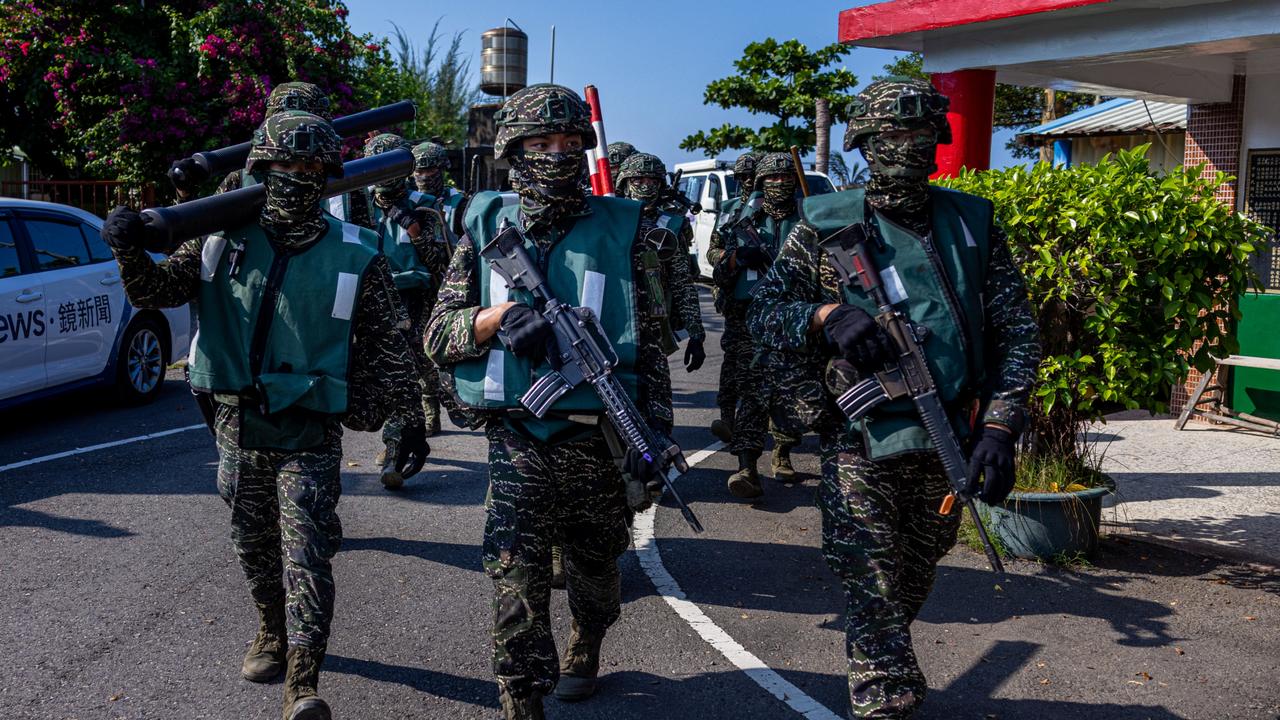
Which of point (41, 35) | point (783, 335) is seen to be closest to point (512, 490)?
point (783, 335)

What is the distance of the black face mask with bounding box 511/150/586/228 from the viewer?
3.68m

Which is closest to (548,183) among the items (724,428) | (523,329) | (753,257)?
(523,329)

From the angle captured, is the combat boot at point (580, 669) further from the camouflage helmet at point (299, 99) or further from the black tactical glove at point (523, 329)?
the camouflage helmet at point (299, 99)

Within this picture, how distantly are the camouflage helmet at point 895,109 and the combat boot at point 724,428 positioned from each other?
482cm

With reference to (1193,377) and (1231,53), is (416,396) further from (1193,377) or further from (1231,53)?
(1193,377)

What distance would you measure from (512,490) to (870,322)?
49.1 inches

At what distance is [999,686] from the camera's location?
4.32 meters

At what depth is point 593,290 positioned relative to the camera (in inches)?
145

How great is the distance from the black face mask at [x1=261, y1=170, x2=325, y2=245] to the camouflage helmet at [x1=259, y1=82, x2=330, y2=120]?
196cm

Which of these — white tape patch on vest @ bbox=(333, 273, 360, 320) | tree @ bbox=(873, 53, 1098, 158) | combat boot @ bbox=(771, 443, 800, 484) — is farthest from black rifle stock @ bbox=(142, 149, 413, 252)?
tree @ bbox=(873, 53, 1098, 158)

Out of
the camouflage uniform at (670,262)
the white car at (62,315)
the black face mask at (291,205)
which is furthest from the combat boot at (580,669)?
the white car at (62,315)

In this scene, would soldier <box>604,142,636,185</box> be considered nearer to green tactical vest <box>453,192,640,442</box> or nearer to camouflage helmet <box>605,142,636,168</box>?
camouflage helmet <box>605,142,636,168</box>

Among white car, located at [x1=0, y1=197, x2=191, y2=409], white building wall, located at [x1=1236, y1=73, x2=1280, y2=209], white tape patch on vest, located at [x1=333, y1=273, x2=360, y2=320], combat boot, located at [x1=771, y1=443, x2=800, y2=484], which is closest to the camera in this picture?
white tape patch on vest, located at [x1=333, y1=273, x2=360, y2=320]

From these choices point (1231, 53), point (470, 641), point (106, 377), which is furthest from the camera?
point (106, 377)
